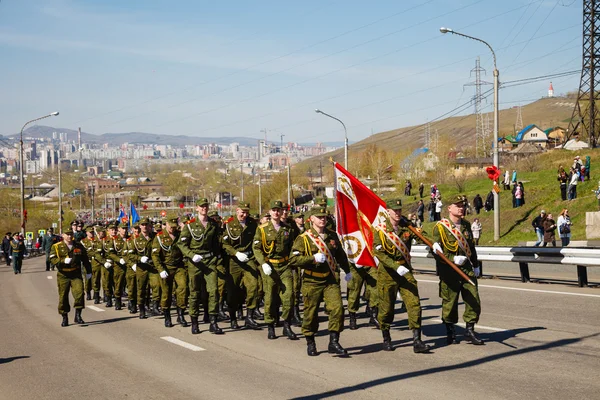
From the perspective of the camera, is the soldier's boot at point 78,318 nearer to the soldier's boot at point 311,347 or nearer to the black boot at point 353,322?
the black boot at point 353,322

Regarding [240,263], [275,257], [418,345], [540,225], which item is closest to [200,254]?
[240,263]

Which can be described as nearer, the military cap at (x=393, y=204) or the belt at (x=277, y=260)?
the military cap at (x=393, y=204)

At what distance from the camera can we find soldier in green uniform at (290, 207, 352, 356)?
408 inches

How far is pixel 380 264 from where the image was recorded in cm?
1075

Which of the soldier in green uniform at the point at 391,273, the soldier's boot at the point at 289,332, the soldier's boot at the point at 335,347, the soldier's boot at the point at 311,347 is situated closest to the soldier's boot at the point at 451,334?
the soldier in green uniform at the point at 391,273

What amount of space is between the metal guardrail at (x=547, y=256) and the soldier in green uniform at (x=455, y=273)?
A: 7.13m

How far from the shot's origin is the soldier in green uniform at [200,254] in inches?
519

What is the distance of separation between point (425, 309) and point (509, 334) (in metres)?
3.69

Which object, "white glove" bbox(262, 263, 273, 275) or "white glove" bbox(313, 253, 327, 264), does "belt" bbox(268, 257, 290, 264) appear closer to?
"white glove" bbox(262, 263, 273, 275)

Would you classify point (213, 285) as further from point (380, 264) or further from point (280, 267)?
point (380, 264)

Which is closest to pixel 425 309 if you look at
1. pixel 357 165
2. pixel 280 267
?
pixel 280 267

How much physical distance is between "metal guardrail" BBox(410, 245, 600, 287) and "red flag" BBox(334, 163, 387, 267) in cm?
730

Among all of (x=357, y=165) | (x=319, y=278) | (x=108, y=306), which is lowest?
(x=108, y=306)

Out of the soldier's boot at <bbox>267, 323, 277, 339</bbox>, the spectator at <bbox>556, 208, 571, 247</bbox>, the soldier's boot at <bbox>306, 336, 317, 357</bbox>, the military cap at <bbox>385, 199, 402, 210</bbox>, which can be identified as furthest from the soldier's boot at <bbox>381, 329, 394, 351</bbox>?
the spectator at <bbox>556, 208, 571, 247</bbox>
